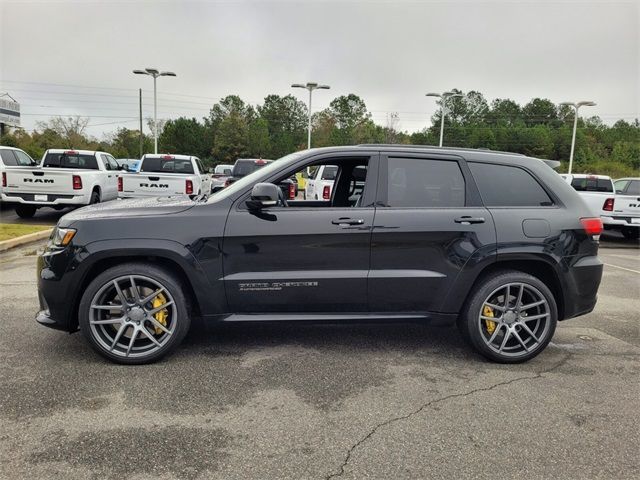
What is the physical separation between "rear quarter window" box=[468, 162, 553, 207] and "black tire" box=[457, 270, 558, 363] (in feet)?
2.02

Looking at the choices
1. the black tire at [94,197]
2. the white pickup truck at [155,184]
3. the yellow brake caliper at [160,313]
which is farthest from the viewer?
the black tire at [94,197]

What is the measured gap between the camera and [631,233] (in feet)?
45.9

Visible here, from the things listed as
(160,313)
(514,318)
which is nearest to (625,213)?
(514,318)

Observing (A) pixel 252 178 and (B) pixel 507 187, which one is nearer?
(A) pixel 252 178

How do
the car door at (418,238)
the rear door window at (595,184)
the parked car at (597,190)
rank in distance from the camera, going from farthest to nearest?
the rear door window at (595,184) < the parked car at (597,190) < the car door at (418,238)

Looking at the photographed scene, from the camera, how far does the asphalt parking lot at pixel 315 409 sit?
8.52ft

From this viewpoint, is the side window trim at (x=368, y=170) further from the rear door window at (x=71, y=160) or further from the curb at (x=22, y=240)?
the rear door window at (x=71, y=160)

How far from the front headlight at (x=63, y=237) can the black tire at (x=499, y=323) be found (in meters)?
3.24

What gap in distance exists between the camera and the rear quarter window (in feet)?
13.5

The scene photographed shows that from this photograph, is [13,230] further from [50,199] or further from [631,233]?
[631,233]

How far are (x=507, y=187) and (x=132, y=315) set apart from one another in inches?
130

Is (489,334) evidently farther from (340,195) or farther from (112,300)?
(112,300)

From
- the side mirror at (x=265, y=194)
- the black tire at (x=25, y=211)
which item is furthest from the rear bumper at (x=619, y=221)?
the black tire at (x=25, y=211)

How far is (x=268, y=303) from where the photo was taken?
12.7 ft
